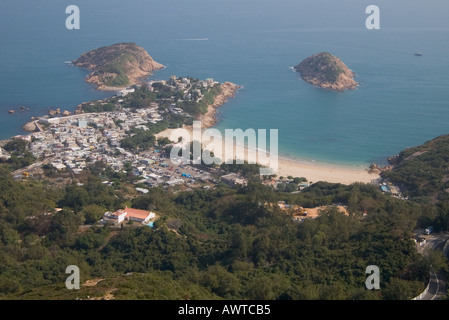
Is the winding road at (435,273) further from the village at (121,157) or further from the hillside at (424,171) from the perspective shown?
the hillside at (424,171)

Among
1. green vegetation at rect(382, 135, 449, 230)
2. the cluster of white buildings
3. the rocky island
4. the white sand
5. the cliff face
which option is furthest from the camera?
the cliff face

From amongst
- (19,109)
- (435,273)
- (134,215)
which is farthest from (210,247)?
(19,109)

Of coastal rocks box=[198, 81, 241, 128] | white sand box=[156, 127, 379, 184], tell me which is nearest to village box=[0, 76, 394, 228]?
white sand box=[156, 127, 379, 184]

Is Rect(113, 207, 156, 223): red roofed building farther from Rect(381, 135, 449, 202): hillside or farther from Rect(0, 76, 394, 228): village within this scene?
Rect(381, 135, 449, 202): hillside

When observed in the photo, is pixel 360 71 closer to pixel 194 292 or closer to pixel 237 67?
pixel 237 67

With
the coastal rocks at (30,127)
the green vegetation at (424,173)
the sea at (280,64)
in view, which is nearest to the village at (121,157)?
the coastal rocks at (30,127)
